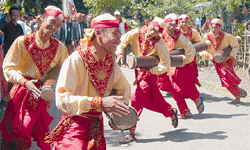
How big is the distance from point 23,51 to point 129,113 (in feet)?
5.93

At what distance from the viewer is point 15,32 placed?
30.8 feet

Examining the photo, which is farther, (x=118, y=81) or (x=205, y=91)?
(x=205, y=91)

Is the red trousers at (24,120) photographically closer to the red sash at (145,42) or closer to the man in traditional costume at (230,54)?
the red sash at (145,42)

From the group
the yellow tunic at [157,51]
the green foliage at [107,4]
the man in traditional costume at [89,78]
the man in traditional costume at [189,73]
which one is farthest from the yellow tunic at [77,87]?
the green foliage at [107,4]

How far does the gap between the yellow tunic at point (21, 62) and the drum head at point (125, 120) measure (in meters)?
1.43

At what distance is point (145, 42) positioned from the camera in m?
6.06

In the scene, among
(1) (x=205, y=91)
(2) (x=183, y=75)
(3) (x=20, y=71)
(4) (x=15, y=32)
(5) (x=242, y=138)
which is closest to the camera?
(3) (x=20, y=71)

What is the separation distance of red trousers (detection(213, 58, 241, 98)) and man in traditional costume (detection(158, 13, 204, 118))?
123 cm

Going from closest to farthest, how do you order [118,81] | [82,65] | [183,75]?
[82,65]
[118,81]
[183,75]

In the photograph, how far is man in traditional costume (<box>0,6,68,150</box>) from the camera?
171 inches

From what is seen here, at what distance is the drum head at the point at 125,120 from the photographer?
10.8 feet

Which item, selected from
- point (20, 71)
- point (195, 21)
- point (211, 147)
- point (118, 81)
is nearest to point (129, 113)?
point (118, 81)

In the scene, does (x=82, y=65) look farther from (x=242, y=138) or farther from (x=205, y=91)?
(x=205, y=91)

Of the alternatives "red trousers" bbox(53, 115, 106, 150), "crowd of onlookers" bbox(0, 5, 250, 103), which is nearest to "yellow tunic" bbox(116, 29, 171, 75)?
"crowd of onlookers" bbox(0, 5, 250, 103)
